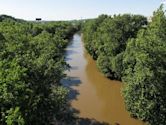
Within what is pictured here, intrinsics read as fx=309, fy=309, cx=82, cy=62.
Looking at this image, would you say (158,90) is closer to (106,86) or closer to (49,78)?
(49,78)

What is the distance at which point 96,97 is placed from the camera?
3691cm

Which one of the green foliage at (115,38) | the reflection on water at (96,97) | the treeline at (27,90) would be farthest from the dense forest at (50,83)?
the green foliage at (115,38)

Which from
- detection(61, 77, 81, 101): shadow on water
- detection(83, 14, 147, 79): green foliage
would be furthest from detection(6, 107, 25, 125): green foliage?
detection(83, 14, 147, 79): green foliage

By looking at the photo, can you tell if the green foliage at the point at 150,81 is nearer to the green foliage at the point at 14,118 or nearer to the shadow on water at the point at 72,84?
the green foliage at the point at 14,118

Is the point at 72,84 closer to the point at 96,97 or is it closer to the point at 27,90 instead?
the point at 96,97

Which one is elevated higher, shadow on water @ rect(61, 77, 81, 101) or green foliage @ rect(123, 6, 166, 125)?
green foliage @ rect(123, 6, 166, 125)

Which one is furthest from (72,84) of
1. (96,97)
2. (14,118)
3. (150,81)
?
(14,118)

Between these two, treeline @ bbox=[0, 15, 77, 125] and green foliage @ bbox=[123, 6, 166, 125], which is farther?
green foliage @ bbox=[123, 6, 166, 125]

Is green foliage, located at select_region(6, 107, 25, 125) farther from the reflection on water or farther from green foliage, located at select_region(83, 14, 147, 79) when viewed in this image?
green foliage, located at select_region(83, 14, 147, 79)

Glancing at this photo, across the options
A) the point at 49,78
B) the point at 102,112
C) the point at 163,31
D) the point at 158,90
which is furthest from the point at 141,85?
the point at 102,112

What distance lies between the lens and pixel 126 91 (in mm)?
24531

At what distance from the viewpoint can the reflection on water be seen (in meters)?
29.8

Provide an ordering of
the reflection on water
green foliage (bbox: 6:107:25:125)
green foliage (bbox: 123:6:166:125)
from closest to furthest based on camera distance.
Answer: green foliage (bbox: 6:107:25:125)
green foliage (bbox: 123:6:166:125)
the reflection on water

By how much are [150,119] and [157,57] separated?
4.65 metres
